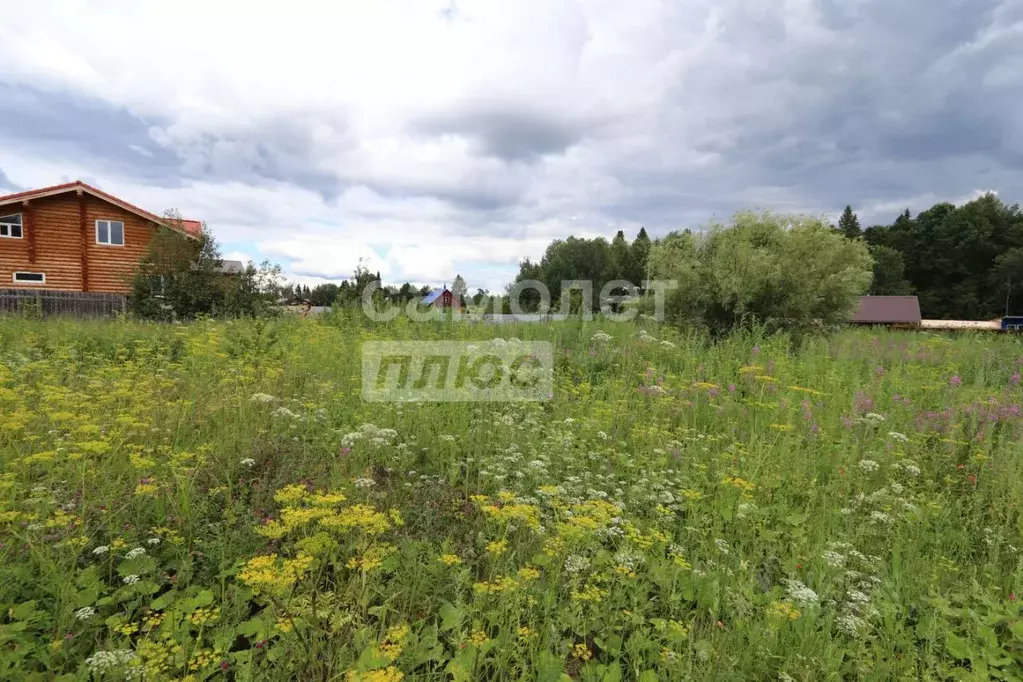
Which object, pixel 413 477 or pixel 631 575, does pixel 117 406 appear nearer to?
pixel 413 477

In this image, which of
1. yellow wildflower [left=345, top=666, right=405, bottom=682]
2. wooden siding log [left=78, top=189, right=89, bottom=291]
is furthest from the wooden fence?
yellow wildflower [left=345, top=666, right=405, bottom=682]

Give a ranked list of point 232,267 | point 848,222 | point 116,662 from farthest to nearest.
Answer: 1. point 848,222
2. point 232,267
3. point 116,662

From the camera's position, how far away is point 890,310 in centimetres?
4584

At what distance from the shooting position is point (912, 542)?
10.3ft

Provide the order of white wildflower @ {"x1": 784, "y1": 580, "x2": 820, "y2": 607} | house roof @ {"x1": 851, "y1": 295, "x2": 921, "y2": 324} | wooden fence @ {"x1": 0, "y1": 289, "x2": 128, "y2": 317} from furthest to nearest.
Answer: house roof @ {"x1": 851, "y1": 295, "x2": 921, "y2": 324}
wooden fence @ {"x1": 0, "y1": 289, "x2": 128, "y2": 317}
white wildflower @ {"x1": 784, "y1": 580, "x2": 820, "y2": 607}

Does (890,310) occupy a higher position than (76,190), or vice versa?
(76,190)

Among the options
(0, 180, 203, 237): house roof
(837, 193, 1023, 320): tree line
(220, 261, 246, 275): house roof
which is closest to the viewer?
(220, 261, 246, 275): house roof

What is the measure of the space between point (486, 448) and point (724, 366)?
449 cm

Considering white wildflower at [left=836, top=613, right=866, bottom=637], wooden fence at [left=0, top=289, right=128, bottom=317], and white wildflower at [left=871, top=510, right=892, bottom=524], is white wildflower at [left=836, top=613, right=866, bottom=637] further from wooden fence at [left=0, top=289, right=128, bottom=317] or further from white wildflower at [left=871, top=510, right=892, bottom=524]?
wooden fence at [left=0, top=289, right=128, bottom=317]

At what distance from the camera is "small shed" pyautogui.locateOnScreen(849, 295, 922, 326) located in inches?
1764

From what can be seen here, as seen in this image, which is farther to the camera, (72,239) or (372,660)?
(72,239)

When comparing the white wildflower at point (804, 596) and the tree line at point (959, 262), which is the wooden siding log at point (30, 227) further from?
the tree line at point (959, 262)

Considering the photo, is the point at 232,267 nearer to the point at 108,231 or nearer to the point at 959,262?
the point at 108,231

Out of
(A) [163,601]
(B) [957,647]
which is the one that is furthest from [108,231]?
(B) [957,647]
